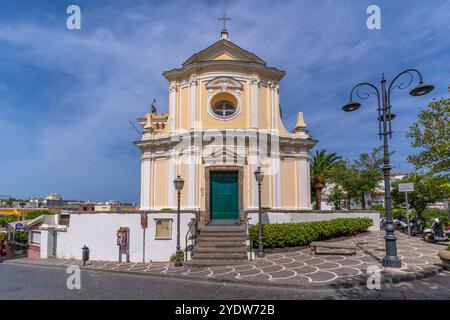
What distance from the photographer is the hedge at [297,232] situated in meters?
11.7

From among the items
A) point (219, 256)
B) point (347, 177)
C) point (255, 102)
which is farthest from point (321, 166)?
point (219, 256)

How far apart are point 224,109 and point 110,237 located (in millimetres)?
9193

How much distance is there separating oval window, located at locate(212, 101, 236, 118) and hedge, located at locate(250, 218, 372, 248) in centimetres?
753

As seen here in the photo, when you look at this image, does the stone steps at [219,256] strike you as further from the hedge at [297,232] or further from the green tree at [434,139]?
the green tree at [434,139]

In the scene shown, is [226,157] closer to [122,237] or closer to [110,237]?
[122,237]

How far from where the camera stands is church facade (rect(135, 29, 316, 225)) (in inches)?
623

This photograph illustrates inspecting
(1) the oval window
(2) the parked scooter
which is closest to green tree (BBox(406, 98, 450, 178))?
(2) the parked scooter

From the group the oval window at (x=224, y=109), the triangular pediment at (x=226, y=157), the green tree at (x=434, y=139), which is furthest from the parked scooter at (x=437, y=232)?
the oval window at (x=224, y=109)

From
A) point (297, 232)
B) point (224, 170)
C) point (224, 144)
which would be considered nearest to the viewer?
point (297, 232)

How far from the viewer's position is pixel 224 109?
17.1 m

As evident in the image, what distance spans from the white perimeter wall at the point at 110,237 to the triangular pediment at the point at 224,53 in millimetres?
9920

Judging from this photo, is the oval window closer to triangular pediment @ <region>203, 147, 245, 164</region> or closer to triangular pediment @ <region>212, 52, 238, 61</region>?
triangular pediment @ <region>203, 147, 245, 164</region>
